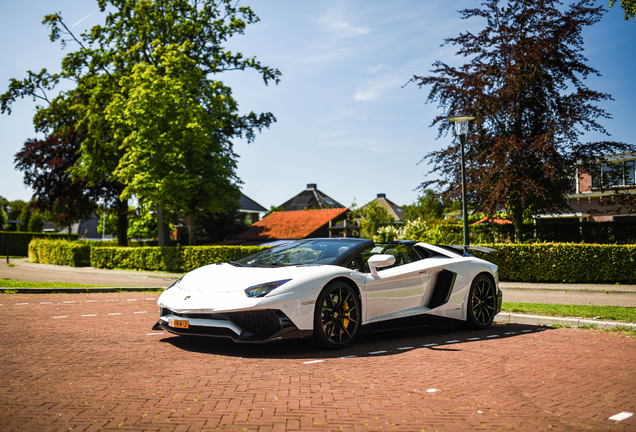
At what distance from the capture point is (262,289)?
538 centimetres

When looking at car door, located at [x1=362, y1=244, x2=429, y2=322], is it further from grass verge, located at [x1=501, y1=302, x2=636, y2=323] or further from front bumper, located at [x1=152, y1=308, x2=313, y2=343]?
grass verge, located at [x1=501, y1=302, x2=636, y2=323]

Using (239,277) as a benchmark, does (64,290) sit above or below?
below

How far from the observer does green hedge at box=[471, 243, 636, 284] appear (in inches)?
675

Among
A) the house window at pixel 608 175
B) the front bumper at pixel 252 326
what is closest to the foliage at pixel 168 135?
the house window at pixel 608 175

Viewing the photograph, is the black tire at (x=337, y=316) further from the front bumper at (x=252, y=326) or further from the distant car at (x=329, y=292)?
the front bumper at (x=252, y=326)

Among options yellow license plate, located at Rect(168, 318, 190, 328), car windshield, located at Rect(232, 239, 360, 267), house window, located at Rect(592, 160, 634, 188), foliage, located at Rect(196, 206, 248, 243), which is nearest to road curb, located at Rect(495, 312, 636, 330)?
car windshield, located at Rect(232, 239, 360, 267)

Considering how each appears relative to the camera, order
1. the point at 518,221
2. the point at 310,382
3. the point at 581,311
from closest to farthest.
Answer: the point at 310,382
the point at 581,311
the point at 518,221

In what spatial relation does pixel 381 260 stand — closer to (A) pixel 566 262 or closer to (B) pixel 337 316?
(B) pixel 337 316

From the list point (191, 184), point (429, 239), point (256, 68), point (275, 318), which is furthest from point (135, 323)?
point (256, 68)

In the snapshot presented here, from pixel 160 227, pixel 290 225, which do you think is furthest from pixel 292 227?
pixel 160 227

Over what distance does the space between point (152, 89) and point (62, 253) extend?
35.8ft

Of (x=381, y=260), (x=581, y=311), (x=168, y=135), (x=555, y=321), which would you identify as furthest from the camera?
(x=168, y=135)

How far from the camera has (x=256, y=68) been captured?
3394cm

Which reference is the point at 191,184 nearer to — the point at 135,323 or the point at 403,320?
the point at 135,323
